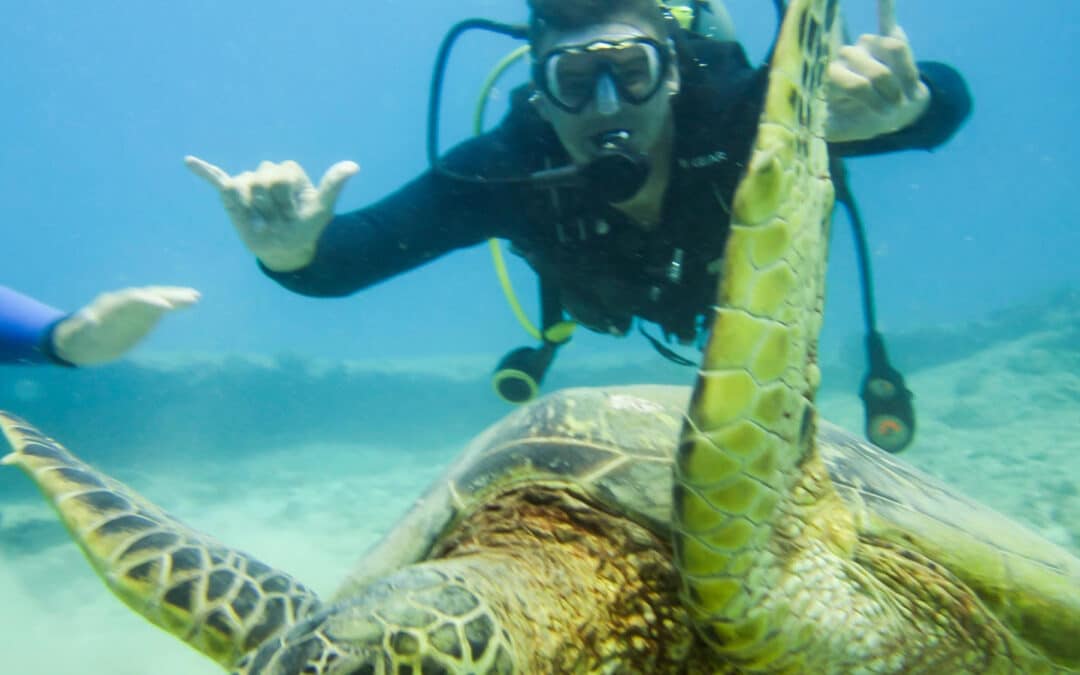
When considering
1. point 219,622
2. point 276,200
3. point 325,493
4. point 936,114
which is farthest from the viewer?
point 325,493

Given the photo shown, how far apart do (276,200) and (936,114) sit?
7.61ft

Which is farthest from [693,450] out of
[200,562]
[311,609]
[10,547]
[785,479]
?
[10,547]

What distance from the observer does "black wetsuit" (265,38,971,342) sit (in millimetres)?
2820

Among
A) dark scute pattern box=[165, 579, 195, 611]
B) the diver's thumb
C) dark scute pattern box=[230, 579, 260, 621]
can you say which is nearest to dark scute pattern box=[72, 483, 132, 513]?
dark scute pattern box=[165, 579, 195, 611]

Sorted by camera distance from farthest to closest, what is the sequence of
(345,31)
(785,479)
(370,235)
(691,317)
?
(345,31) → (691,317) → (370,235) → (785,479)

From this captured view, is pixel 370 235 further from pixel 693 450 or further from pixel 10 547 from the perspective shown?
pixel 10 547

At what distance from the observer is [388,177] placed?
96.2 meters

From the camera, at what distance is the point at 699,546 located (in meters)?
1.14

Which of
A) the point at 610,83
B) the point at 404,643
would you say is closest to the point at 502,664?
the point at 404,643

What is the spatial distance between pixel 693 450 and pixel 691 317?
2.22 meters

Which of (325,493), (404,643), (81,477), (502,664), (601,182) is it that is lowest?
(325,493)

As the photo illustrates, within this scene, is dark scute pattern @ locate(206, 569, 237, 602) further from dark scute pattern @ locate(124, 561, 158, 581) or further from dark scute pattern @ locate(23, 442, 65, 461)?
dark scute pattern @ locate(23, 442, 65, 461)

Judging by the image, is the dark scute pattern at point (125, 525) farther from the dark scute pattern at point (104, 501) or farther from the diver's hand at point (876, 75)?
the diver's hand at point (876, 75)

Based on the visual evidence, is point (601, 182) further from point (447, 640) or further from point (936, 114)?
point (447, 640)
